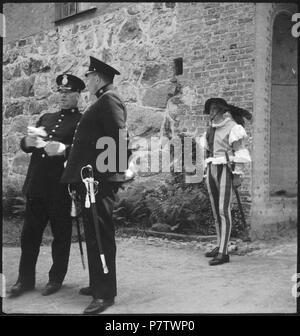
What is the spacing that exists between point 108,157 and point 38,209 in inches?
33.6

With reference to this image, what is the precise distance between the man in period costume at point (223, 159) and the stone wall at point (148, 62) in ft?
1.85

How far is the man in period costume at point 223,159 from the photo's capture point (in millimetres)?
4219

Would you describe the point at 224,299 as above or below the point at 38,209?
below

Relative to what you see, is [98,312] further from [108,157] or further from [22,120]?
[22,120]

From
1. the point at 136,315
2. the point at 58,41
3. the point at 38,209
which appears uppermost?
the point at 58,41

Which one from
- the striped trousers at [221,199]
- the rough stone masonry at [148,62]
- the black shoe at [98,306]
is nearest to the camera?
the black shoe at [98,306]

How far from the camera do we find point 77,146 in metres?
3.38

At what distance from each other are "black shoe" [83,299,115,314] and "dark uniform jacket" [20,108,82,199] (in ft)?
3.00

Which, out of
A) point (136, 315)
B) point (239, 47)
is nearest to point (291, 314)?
point (136, 315)

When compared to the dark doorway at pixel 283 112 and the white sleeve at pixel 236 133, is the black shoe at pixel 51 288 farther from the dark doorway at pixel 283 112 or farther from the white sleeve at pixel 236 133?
the dark doorway at pixel 283 112

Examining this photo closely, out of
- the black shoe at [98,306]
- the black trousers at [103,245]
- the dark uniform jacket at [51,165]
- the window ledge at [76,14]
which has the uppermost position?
the window ledge at [76,14]

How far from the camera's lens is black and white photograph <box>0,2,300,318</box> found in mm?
3312

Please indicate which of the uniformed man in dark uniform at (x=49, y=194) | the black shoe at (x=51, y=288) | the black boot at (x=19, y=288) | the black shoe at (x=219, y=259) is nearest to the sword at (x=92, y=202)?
the uniformed man in dark uniform at (x=49, y=194)
